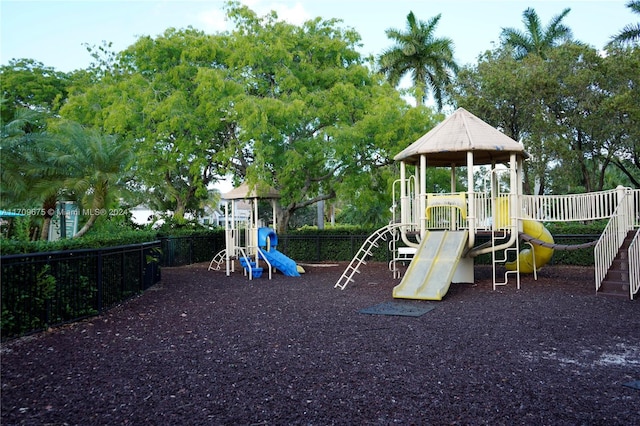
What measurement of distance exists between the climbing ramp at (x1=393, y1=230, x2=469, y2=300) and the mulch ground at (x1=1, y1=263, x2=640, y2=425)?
54cm

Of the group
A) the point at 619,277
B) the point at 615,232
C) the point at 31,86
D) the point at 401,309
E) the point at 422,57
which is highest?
the point at 422,57

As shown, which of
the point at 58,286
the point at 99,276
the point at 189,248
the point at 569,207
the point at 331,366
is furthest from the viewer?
the point at 189,248

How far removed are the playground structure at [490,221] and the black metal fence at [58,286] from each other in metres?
5.21

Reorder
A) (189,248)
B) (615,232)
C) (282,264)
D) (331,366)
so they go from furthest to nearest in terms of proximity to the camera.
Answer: (189,248)
(282,264)
(615,232)
(331,366)

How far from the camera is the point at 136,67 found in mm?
20547

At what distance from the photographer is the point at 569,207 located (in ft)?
40.3

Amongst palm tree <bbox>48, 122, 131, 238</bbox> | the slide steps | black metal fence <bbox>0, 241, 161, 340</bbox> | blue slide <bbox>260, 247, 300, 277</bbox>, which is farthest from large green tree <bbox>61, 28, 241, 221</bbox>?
the slide steps

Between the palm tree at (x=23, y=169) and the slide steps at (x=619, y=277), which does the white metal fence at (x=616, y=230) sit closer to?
the slide steps at (x=619, y=277)

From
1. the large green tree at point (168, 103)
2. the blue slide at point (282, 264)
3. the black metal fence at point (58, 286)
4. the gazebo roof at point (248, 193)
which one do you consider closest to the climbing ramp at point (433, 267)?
the blue slide at point (282, 264)

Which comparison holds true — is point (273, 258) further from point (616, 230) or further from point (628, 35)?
point (628, 35)

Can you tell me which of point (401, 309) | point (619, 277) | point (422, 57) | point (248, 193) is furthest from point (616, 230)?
point (422, 57)

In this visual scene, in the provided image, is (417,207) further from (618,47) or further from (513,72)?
(618,47)

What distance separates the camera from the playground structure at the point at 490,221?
10703mm

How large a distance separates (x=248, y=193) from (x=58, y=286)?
9657 mm
